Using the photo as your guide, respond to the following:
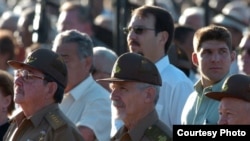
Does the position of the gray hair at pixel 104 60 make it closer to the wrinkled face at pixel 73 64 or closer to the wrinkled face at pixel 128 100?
the wrinkled face at pixel 73 64

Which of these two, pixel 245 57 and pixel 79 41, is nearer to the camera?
pixel 79 41

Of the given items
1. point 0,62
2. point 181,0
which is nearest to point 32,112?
point 0,62

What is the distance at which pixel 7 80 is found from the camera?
10.6 metres

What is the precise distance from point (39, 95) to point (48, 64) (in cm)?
25

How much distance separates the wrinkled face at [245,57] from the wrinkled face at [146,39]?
1.58 meters

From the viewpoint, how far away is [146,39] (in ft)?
36.9

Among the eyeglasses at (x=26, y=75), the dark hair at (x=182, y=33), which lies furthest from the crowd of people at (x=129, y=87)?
the dark hair at (x=182, y=33)

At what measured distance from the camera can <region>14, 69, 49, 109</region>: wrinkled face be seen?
9.73 meters

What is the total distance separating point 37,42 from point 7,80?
457 cm

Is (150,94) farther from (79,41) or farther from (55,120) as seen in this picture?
(79,41)

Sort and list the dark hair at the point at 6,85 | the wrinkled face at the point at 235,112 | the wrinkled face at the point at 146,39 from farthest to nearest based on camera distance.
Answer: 1. the wrinkled face at the point at 146,39
2. the dark hair at the point at 6,85
3. the wrinkled face at the point at 235,112

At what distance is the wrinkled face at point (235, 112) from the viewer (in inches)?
346

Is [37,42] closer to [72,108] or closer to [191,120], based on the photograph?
[72,108]

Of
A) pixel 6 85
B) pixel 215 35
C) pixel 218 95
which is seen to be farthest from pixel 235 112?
pixel 6 85
